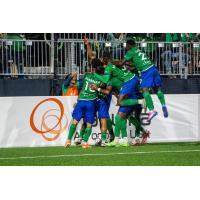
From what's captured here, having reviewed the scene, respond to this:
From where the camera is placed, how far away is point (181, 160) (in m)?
15.5

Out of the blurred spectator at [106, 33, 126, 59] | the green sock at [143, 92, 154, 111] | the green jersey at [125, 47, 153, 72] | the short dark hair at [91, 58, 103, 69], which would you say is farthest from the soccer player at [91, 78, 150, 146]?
the blurred spectator at [106, 33, 126, 59]

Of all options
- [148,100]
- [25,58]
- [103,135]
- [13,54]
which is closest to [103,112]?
[103,135]

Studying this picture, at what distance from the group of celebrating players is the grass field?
701 mm

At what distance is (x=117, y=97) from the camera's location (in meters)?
20.2

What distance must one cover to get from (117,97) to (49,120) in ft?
6.20

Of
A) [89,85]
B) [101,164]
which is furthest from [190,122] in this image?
[101,164]

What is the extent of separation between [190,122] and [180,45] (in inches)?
147

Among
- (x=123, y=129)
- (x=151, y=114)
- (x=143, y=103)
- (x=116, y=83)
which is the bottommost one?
(x=123, y=129)

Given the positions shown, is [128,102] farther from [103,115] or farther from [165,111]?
[165,111]

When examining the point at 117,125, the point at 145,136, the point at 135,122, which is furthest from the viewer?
the point at 145,136

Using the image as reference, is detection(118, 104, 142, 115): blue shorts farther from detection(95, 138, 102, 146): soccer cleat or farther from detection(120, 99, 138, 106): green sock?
detection(95, 138, 102, 146): soccer cleat

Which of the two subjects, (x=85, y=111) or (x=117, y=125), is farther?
(x=117, y=125)

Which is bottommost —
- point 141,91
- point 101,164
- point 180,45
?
point 101,164

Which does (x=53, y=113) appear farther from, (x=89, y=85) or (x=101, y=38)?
(x=101, y=38)
